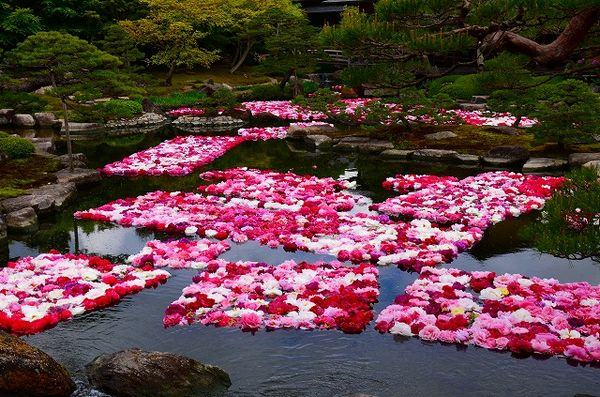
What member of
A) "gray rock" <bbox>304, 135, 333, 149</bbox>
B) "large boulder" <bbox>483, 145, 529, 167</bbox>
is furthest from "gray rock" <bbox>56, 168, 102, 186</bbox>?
"large boulder" <bbox>483, 145, 529, 167</bbox>

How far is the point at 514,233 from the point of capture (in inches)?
515

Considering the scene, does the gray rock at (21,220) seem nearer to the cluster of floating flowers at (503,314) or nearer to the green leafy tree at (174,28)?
the cluster of floating flowers at (503,314)

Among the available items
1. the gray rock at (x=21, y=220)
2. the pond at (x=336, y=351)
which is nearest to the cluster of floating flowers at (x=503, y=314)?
the pond at (x=336, y=351)

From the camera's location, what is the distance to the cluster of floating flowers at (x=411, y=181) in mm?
17203

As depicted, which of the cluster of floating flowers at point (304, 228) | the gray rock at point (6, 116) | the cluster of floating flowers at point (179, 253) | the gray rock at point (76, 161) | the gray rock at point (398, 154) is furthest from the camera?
the gray rock at point (6, 116)

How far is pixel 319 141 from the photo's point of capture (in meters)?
25.2

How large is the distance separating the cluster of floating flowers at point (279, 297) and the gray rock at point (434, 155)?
11612 millimetres

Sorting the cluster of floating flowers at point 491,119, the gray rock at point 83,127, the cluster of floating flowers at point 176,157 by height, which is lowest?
the gray rock at point 83,127

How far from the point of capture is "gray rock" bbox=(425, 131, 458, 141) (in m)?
24.1

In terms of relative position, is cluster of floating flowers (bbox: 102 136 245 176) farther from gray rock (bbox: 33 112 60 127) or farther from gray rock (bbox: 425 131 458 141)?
gray rock (bbox: 33 112 60 127)

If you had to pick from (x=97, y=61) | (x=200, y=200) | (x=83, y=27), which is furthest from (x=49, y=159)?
(x=83, y=27)

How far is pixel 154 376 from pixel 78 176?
12.9 metres

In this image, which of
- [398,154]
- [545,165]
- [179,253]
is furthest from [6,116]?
[545,165]

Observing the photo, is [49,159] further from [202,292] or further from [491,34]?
[491,34]
